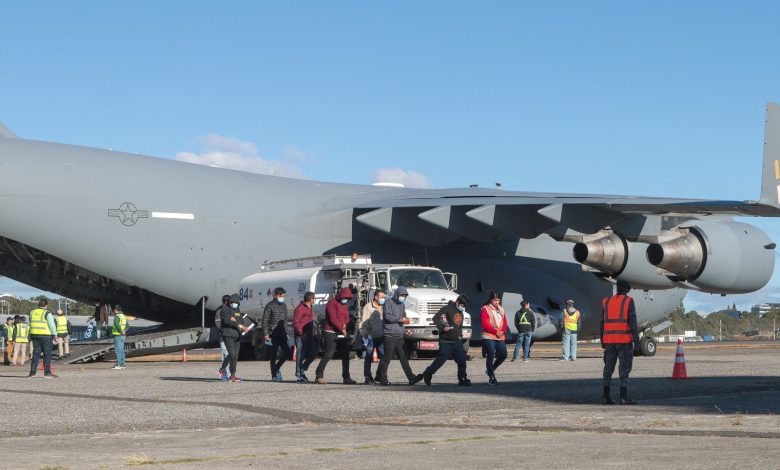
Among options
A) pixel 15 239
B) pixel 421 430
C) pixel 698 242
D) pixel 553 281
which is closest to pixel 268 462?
pixel 421 430

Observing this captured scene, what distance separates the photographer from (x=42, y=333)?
21812 mm

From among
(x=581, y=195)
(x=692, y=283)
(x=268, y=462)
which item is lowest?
(x=268, y=462)

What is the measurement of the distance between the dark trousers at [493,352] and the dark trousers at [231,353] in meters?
4.20

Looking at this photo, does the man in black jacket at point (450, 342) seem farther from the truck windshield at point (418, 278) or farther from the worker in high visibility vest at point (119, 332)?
the worker in high visibility vest at point (119, 332)

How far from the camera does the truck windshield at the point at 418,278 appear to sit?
2720cm

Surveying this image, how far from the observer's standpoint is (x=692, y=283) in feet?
95.8

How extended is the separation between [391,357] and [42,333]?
716 centimetres

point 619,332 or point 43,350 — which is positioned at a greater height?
point 619,332

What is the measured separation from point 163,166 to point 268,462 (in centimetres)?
2166

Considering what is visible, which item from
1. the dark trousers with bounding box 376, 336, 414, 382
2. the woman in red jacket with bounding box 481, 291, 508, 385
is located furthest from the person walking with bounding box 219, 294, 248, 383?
the woman in red jacket with bounding box 481, 291, 508, 385

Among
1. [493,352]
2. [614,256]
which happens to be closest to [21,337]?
→ [614,256]

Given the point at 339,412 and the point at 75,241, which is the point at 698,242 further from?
the point at 339,412

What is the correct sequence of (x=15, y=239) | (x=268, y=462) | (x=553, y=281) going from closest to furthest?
(x=268, y=462) → (x=15, y=239) → (x=553, y=281)

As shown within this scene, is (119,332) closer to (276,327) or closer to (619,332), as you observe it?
(276,327)
